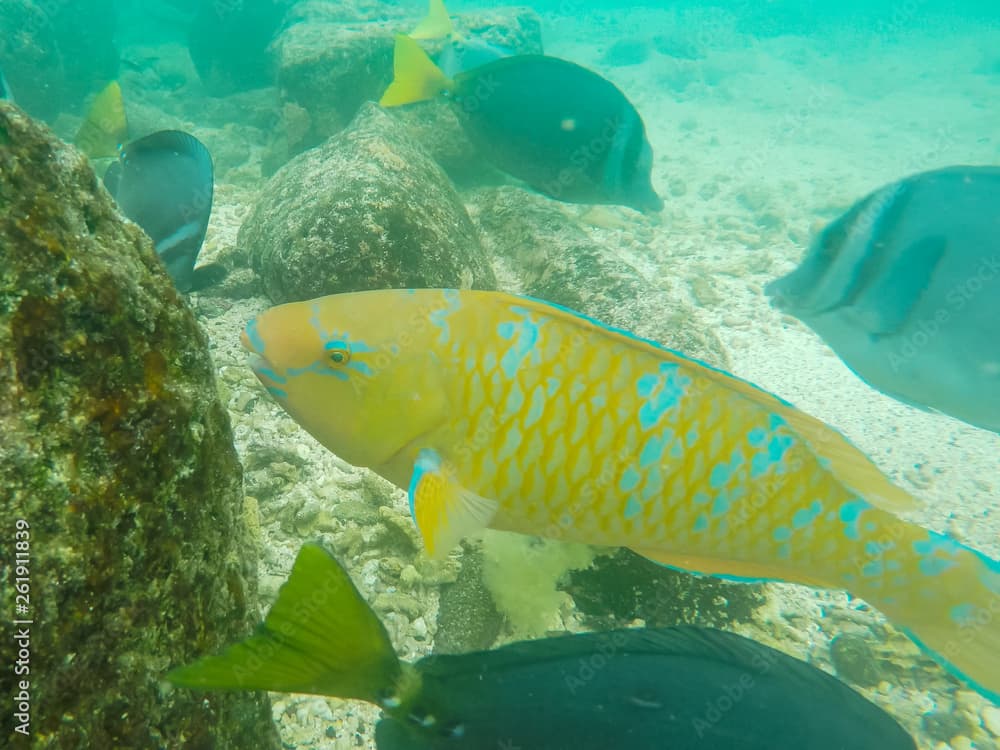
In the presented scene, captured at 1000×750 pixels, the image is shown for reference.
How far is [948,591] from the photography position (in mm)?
1672

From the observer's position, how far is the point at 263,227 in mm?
5180

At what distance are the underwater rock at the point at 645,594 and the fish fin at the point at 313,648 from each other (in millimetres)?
1912

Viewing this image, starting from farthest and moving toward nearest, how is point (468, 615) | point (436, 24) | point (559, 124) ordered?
point (436, 24), point (559, 124), point (468, 615)

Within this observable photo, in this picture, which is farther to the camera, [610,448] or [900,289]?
[900,289]

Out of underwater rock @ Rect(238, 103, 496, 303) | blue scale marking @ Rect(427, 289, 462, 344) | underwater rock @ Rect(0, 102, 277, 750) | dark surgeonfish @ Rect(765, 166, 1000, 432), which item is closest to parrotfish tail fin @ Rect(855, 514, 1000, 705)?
dark surgeonfish @ Rect(765, 166, 1000, 432)

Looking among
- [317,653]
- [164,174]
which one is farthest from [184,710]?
[164,174]

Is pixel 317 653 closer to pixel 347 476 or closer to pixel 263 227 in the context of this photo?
pixel 347 476

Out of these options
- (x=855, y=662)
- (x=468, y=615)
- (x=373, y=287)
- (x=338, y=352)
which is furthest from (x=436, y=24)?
(x=855, y=662)

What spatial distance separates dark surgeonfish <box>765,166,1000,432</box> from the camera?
1.75 m

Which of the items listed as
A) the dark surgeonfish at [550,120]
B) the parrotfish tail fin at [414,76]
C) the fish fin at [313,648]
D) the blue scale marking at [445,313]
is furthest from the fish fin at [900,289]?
the parrotfish tail fin at [414,76]

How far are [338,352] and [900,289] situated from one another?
193cm

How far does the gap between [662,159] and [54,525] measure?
1515 centimetres

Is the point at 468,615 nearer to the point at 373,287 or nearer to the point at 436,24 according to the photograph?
the point at 373,287

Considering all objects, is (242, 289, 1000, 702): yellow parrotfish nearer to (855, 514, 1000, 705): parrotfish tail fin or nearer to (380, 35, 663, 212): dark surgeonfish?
(855, 514, 1000, 705): parrotfish tail fin
